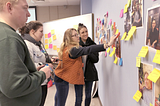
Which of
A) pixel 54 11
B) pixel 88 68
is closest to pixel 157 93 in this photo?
pixel 88 68

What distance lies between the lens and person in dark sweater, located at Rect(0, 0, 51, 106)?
0.64 m

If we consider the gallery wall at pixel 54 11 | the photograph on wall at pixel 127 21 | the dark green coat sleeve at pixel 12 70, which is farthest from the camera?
the gallery wall at pixel 54 11

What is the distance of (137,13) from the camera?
3.07 ft

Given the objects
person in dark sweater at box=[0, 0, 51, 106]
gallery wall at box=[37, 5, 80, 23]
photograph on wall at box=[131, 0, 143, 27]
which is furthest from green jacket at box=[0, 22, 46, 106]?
gallery wall at box=[37, 5, 80, 23]

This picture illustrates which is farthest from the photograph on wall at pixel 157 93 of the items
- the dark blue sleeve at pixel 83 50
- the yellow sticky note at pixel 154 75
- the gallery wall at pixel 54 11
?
the gallery wall at pixel 54 11

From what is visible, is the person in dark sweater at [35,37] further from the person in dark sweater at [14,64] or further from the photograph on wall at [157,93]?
the photograph on wall at [157,93]

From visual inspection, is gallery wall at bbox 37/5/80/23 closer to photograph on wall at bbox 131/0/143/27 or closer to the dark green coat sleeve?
photograph on wall at bbox 131/0/143/27

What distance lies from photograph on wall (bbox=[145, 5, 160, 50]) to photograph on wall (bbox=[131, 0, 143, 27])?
87 mm

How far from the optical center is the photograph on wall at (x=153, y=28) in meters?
0.72

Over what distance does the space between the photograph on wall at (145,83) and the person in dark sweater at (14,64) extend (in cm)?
66

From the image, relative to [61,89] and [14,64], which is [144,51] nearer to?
[14,64]

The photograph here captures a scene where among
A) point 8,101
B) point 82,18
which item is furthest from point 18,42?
point 82,18

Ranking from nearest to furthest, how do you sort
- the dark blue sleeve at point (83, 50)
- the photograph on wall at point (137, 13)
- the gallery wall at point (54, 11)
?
the photograph on wall at point (137, 13) → the dark blue sleeve at point (83, 50) → the gallery wall at point (54, 11)

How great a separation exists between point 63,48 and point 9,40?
44.5 inches
